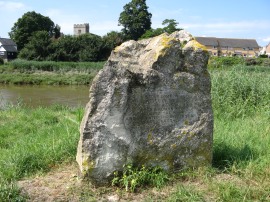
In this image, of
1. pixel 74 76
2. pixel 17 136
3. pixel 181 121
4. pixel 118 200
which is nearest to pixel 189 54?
pixel 181 121

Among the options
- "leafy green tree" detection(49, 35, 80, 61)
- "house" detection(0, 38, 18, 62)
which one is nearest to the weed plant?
"leafy green tree" detection(49, 35, 80, 61)

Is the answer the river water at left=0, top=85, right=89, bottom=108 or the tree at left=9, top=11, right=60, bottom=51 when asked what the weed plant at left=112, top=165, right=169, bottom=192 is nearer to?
the river water at left=0, top=85, right=89, bottom=108

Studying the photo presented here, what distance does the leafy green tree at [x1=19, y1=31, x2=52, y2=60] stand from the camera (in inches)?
1958

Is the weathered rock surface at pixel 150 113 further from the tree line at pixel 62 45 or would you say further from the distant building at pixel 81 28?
the distant building at pixel 81 28

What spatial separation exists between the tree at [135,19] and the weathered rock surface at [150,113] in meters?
62.1

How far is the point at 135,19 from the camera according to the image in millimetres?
65500

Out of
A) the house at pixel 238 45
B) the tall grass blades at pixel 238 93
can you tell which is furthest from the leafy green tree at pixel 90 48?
the house at pixel 238 45

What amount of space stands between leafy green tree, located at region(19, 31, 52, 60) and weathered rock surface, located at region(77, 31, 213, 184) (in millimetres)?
47882

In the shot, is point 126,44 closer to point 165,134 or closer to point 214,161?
point 165,134

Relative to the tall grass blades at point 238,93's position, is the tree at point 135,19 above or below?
above

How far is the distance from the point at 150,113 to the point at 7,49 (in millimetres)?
64103

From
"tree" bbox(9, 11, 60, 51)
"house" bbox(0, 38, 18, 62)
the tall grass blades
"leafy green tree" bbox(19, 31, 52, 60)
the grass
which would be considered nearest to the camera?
the grass

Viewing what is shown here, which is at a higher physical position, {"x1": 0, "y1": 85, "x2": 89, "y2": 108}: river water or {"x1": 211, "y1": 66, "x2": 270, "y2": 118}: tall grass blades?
{"x1": 211, "y1": 66, "x2": 270, "y2": 118}: tall grass blades

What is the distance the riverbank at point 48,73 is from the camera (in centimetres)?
3525
